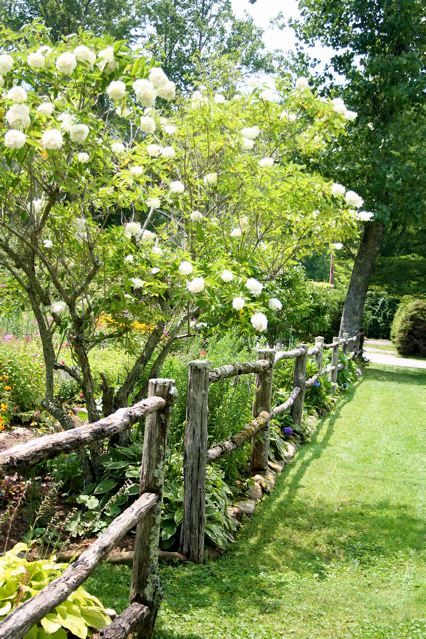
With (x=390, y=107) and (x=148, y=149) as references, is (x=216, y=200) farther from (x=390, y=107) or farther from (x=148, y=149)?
(x=390, y=107)

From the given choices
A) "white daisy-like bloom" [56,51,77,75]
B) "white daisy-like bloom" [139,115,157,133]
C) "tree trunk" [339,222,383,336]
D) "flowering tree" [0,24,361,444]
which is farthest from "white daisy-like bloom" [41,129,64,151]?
"tree trunk" [339,222,383,336]

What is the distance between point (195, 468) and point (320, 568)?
3.56 feet

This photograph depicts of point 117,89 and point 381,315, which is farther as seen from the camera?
point 381,315

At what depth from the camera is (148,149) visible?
4.32 meters

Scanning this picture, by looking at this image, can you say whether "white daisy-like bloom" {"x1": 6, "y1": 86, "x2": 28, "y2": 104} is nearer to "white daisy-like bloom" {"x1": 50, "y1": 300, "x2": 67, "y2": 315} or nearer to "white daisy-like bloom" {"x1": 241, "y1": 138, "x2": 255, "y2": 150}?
"white daisy-like bloom" {"x1": 50, "y1": 300, "x2": 67, "y2": 315}

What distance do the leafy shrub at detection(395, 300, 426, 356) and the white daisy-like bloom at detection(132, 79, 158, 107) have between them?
19.2 metres

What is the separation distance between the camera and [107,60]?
3561mm

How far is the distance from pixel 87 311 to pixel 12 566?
91.5 inches

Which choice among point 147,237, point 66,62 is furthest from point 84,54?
point 147,237

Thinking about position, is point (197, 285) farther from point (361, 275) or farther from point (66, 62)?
point (361, 275)

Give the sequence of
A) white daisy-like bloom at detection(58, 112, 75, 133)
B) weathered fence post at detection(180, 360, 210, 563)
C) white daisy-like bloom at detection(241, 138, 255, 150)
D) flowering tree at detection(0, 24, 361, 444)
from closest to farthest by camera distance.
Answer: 1. white daisy-like bloom at detection(58, 112, 75, 133)
2. flowering tree at detection(0, 24, 361, 444)
3. weathered fence post at detection(180, 360, 210, 563)
4. white daisy-like bloom at detection(241, 138, 255, 150)

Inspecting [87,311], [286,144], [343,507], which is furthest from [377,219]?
[87,311]

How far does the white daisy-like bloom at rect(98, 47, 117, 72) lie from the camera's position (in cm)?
352

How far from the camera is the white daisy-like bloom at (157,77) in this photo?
3.82 m
